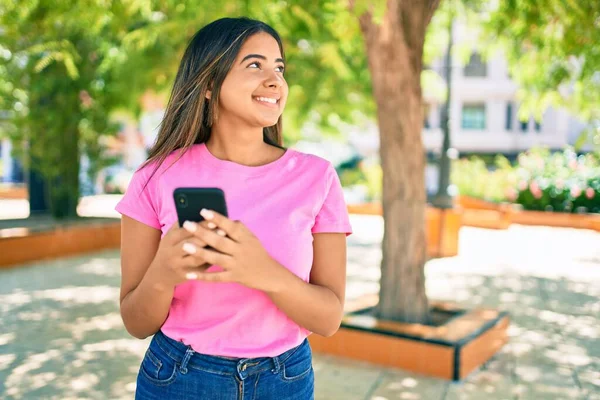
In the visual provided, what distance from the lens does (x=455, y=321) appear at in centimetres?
546

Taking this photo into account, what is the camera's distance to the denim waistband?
1.66 m

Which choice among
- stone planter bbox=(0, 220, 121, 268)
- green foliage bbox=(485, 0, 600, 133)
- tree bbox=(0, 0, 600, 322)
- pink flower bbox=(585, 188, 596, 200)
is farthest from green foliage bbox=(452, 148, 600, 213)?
stone planter bbox=(0, 220, 121, 268)

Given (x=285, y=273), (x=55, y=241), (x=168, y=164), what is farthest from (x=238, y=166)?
(x=55, y=241)

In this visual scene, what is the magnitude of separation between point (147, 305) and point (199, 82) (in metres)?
0.64

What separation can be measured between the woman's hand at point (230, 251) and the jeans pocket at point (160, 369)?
1.48ft

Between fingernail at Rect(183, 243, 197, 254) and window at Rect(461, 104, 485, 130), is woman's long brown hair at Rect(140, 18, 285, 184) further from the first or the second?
window at Rect(461, 104, 485, 130)

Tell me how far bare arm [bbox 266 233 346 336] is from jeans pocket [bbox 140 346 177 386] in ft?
1.21

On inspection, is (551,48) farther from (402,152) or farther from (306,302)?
(306,302)

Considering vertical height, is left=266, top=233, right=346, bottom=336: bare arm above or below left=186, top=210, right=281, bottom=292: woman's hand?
below

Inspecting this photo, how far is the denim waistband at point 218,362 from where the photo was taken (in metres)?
1.66

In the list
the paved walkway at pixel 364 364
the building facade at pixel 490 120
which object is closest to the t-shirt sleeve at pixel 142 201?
the paved walkway at pixel 364 364

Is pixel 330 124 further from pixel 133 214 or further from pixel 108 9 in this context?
pixel 133 214

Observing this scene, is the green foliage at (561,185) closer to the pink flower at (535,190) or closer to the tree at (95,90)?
the pink flower at (535,190)

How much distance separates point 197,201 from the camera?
53.8 inches
